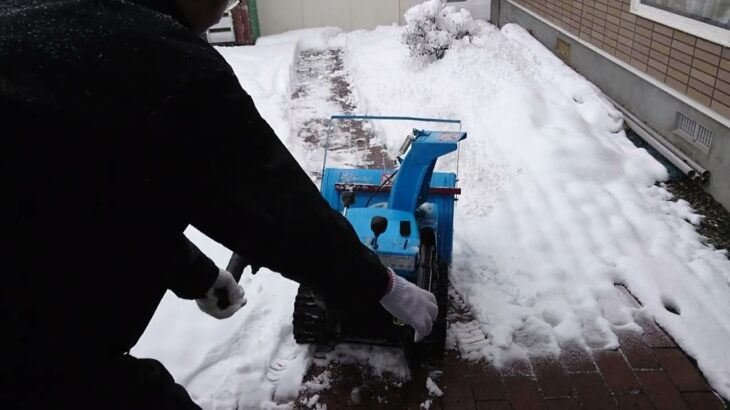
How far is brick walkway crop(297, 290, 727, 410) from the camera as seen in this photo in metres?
2.74

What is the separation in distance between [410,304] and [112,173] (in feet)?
2.97

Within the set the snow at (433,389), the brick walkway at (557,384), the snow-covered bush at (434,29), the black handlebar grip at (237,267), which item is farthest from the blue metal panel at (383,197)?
the snow-covered bush at (434,29)

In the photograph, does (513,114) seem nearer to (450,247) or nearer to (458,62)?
(458,62)

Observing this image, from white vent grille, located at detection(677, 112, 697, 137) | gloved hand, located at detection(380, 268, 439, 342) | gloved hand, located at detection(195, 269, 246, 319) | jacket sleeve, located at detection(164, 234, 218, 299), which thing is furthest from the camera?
white vent grille, located at detection(677, 112, 697, 137)

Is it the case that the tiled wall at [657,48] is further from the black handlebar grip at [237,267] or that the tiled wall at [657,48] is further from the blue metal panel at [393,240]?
the black handlebar grip at [237,267]

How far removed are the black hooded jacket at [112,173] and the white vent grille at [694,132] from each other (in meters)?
4.37

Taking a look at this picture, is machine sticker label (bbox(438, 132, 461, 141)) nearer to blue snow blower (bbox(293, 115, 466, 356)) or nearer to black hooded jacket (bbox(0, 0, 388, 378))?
blue snow blower (bbox(293, 115, 466, 356))

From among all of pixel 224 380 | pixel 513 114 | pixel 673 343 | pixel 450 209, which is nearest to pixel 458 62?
pixel 513 114

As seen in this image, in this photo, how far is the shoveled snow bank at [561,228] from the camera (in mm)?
3180

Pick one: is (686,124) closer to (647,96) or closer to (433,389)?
(647,96)

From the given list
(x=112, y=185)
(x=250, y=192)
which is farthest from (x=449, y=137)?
(x=112, y=185)

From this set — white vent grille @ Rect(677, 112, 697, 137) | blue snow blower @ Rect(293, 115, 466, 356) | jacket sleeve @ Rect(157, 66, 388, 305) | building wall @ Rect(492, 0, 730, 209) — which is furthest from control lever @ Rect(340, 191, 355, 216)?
white vent grille @ Rect(677, 112, 697, 137)

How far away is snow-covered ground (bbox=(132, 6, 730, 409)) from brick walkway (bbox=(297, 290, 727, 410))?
0.28 ft

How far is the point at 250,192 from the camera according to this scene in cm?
115
